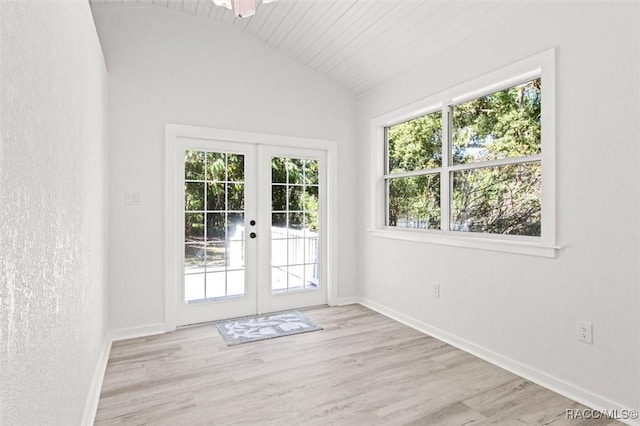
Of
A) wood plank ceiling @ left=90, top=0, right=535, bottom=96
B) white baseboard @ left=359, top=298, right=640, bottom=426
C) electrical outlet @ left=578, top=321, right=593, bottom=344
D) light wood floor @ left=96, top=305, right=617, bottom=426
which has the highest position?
wood plank ceiling @ left=90, top=0, right=535, bottom=96

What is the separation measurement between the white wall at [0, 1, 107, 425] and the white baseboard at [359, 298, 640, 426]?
8.95ft

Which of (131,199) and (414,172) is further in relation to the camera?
(414,172)

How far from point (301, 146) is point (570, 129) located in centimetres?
262

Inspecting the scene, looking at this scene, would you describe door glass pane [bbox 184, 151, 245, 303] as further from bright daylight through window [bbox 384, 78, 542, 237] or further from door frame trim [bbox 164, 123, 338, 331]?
bright daylight through window [bbox 384, 78, 542, 237]

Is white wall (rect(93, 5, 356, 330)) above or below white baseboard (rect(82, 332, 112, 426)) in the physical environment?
above

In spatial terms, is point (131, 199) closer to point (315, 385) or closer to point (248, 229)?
point (248, 229)

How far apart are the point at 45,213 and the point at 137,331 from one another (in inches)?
102

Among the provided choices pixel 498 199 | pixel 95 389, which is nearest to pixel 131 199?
A: pixel 95 389

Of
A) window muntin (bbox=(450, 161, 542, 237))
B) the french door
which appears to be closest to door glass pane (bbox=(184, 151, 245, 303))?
the french door

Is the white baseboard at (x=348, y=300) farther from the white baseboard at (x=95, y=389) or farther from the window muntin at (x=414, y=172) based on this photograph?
the white baseboard at (x=95, y=389)

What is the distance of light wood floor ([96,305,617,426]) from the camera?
7.06 ft

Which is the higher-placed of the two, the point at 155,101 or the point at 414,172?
the point at 155,101

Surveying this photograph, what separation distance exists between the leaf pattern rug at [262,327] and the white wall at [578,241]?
1494 mm

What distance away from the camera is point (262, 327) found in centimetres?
363
